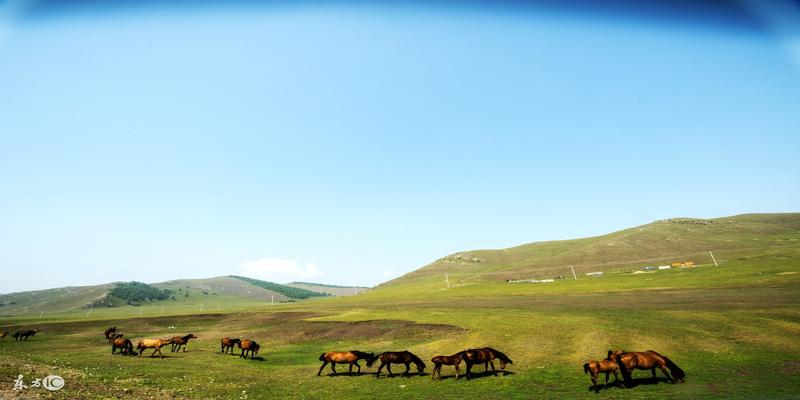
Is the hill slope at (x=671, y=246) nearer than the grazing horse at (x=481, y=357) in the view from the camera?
No

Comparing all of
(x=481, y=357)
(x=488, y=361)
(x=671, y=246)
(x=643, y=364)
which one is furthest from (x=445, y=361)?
(x=671, y=246)

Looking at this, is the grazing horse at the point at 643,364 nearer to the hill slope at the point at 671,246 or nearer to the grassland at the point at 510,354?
the grassland at the point at 510,354

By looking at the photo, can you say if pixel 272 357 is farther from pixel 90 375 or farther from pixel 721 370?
pixel 721 370

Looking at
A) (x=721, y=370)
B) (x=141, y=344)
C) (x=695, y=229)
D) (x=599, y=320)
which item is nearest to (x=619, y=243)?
(x=695, y=229)

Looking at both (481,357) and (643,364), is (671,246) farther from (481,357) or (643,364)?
(481,357)

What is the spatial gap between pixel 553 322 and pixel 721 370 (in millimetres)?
15878

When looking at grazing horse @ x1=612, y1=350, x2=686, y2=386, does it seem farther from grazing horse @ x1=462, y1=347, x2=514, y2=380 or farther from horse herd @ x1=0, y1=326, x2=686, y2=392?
grazing horse @ x1=462, y1=347, x2=514, y2=380

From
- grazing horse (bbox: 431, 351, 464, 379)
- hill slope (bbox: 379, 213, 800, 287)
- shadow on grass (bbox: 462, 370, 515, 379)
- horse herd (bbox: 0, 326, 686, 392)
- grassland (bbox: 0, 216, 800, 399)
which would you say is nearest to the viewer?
grassland (bbox: 0, 216, 800, 399)

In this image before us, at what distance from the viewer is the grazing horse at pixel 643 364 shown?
666 inches

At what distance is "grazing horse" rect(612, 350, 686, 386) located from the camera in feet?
55.5

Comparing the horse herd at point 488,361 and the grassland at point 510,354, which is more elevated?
the horse herd at point 488,361

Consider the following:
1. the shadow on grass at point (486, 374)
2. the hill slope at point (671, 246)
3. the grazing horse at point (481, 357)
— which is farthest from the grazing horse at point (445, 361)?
the hill slope at point (671, 246)

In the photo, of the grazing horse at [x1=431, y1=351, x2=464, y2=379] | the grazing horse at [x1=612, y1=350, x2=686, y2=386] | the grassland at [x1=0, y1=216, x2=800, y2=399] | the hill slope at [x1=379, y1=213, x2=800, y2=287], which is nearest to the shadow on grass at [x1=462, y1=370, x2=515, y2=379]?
the grassland at [x1=0, y1=216, x2=800, y2=399]

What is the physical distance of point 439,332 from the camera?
34.1 m
